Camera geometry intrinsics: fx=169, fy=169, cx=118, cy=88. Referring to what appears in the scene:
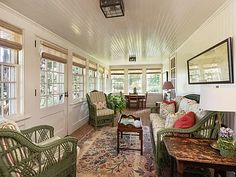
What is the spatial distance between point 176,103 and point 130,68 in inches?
206

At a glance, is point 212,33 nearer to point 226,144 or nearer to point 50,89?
point 226,144

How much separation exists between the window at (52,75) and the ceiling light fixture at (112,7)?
1513 mm

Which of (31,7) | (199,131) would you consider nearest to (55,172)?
(199,131)

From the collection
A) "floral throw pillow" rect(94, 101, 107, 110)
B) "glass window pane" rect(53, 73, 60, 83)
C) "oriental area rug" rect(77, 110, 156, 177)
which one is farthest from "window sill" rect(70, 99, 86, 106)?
"oriental area rug" rect(77, 110, 156, 177)

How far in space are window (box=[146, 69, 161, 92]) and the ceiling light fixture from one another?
22.4ft

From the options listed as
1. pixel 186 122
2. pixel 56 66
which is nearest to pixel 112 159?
pixel 186 122

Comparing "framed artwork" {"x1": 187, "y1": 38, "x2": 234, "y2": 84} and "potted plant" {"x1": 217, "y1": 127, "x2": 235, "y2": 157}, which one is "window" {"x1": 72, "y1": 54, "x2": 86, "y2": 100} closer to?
"framed artwork" {"x1": 187, "y1": 38, "x2": 234, "y2": 84}

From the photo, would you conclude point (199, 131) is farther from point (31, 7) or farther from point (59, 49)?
point (59, 49)

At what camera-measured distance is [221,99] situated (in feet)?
5.13

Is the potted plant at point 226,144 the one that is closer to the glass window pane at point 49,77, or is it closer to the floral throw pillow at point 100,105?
the glass window pane at point 49,77

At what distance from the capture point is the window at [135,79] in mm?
9081

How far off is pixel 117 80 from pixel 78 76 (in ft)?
14.8

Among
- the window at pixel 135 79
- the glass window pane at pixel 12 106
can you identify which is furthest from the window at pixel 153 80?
the glass window pane at pixel 12 106

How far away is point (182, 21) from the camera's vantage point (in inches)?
113
